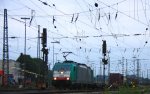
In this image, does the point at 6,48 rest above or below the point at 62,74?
above

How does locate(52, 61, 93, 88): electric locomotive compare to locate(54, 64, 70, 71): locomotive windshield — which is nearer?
locate(52, 61, 93, 88): electric locomotive

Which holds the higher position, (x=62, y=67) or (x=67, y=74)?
(x=62, y=67)

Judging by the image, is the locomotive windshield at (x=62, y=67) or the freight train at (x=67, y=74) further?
the locomotive windshield at (x=62, y=67)

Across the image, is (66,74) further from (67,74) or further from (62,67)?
(62,67)

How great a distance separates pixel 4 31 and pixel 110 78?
30.1 meters

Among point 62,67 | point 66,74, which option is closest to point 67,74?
point 66,74

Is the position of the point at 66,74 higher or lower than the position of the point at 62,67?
lower

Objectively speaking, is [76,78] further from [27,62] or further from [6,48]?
[27,62]

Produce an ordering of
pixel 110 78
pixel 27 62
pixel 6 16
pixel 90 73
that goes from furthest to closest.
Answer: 1. pixel 27 62
2. pixel 110 78
3. pixel 90 73
4. pixel 6 16

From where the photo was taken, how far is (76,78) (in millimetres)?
53719

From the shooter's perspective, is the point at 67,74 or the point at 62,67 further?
the point at 62,67

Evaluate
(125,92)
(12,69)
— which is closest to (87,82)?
(125,92)

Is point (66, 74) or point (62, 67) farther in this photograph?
point (62, 67)

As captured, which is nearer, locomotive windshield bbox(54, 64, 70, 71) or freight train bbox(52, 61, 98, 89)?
freight train bbox(52, 61, 98, 89)
